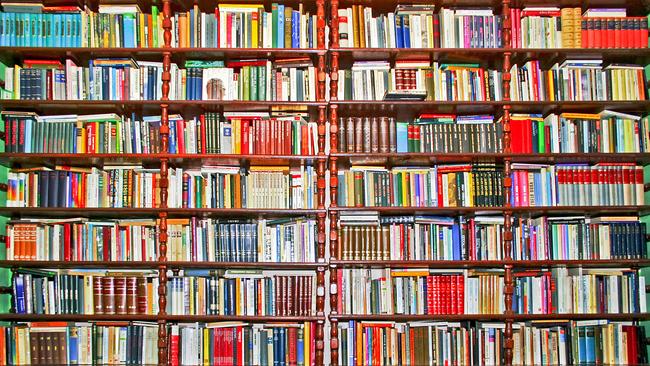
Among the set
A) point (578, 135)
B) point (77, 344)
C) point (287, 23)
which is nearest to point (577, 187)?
point (578, 135)

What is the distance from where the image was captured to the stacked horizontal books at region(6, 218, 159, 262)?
13.9ft

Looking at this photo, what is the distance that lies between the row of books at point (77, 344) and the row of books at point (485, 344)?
104 cm

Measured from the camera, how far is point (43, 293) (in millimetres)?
4211

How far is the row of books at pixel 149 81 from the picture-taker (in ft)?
14.2

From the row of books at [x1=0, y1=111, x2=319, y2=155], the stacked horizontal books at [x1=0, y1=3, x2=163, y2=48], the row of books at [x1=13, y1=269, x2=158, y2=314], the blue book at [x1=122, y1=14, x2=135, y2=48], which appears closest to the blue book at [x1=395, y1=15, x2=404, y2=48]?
the row of books at [x1=0, y1=111, x2=319, y2=155]

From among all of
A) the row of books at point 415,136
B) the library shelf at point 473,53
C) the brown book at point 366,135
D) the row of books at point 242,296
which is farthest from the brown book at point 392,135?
the row of books at point 242,296

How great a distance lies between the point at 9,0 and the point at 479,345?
3.11m

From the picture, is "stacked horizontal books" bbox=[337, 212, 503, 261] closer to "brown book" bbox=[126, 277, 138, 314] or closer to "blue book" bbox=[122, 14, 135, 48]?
"brown book" bbox=[126, 277, 138, 314]

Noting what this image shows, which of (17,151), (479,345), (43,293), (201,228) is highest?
(17,151)

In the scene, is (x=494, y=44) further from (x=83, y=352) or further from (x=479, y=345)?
(x=83, y=352)

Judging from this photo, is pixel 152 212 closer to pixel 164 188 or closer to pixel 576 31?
pixel 164 188

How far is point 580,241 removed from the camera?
14.1 ft

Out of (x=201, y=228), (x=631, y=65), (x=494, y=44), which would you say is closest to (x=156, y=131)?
(x=201, y=228)

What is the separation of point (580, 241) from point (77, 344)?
2711 mm
